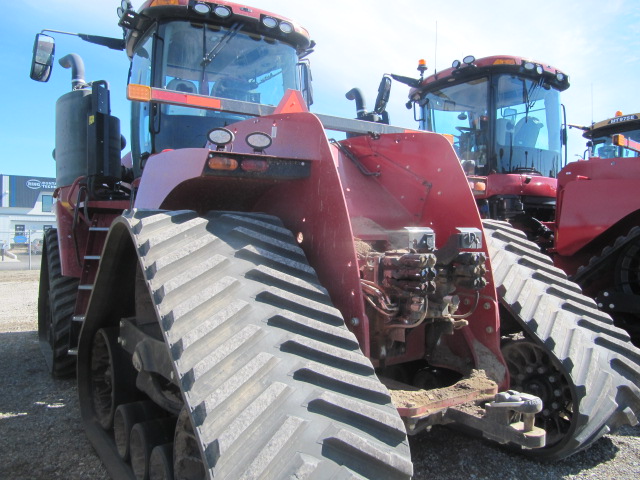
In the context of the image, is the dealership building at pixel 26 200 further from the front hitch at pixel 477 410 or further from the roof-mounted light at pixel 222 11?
the front hitch at pixel 477 410

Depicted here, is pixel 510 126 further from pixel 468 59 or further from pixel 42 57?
pixel 42 57

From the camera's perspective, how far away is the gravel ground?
2988 mm

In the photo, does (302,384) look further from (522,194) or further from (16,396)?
(522,194)

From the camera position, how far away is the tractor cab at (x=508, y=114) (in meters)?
6.80

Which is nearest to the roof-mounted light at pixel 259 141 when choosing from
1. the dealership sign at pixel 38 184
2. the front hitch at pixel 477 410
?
the front hitch at pixel 477 410

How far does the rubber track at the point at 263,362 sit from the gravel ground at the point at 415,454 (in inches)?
50.4

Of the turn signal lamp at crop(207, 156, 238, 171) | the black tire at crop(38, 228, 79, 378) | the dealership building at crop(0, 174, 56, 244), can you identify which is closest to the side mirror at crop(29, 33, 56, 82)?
the black tire at crop(38, 228, 79, 378)

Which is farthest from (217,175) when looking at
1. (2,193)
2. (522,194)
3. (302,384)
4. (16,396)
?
(2,193)

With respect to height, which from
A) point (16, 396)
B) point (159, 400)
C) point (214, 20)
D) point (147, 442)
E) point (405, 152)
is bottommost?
point (16, 396)

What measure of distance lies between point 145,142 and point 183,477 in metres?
2.89

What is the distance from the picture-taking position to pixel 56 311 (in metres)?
5.09

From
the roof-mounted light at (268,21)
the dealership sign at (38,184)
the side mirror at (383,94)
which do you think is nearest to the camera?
the roof-mounted light at (268,21)

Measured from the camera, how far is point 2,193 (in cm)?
4759

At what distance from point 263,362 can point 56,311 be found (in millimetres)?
4052
